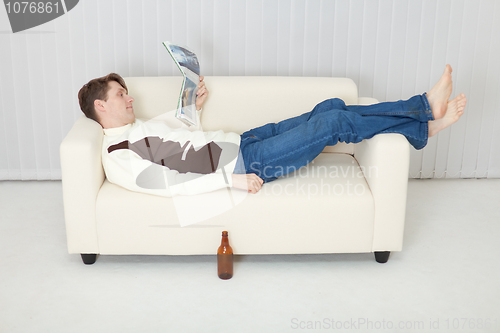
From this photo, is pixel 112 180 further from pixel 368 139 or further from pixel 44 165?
pixel 44 165

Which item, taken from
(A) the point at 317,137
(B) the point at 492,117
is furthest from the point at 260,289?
(B) the point at 492,117

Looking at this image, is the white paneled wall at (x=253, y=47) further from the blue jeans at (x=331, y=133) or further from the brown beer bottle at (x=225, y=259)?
the brown beer bottle at (x=225, y=259)

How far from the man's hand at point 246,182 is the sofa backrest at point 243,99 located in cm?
55

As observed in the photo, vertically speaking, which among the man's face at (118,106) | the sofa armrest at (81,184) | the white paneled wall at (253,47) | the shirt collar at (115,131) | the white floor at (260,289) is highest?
the white paneled wall at (253,47)

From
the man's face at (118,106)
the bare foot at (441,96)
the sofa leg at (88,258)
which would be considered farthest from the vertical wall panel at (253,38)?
the sofa leg at (88,258)

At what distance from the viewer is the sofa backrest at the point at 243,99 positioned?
2.62m

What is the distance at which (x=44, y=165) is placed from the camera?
10.9ft

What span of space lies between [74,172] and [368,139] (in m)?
1.31

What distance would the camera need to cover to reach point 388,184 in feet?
6.95

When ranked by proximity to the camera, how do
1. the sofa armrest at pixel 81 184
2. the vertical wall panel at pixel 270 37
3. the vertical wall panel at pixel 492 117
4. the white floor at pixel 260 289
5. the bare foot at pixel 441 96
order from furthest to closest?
the vertical wall panel at pixel 492 117 → the vertical wall panel at pixel 270 37 → the bare foot at pixel 441 96 → the sofa armrest at pixel 81 184 → the white floor at pixel 260 289

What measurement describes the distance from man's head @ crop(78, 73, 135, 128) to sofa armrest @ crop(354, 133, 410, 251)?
118 centimetres

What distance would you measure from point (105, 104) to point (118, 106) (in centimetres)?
6

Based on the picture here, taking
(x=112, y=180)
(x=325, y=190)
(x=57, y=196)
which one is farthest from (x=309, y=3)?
(x=57, y=196)

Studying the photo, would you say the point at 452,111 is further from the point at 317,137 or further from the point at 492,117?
the point at 492,117
